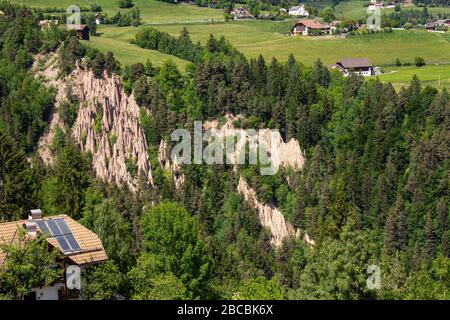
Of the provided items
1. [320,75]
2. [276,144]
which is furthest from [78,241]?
[320,75]

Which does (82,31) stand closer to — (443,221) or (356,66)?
(356,66)

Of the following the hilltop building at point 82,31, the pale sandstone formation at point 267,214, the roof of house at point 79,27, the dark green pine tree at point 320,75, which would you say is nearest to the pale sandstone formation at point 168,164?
the pale sandstone formation at point 267,214

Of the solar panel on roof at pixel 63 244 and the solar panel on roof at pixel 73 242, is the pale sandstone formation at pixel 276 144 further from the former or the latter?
the solar panel on roof at pixel 63 244

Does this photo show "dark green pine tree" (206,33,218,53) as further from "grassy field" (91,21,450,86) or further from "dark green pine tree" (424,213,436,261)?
"dark green pine tree" (424,213,436,261)

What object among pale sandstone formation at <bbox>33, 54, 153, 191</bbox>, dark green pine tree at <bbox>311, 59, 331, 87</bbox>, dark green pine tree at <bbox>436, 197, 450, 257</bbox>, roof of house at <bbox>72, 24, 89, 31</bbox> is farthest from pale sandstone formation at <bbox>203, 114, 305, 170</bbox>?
roof of house at <bbox>72, 24, 89, 31</bbox>

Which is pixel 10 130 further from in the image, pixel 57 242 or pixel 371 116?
pixel 57 242
